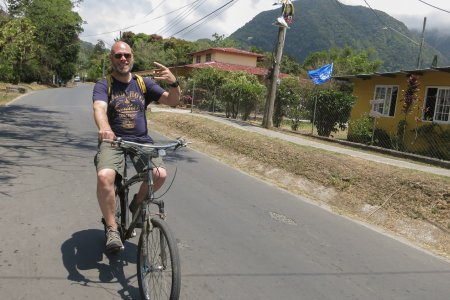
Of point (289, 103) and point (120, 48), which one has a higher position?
point (120, 48)

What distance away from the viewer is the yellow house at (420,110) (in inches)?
585

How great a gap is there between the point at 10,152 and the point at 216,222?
5.61 meters

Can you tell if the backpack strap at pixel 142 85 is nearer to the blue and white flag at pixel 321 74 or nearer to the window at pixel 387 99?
the window at pixel 387 99

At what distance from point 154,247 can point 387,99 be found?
16183 millimetres

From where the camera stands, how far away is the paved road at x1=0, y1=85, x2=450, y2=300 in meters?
3.92

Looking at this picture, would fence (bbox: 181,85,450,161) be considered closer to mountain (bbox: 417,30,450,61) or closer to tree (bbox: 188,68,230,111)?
tree (bbox: 188,68,230,111)

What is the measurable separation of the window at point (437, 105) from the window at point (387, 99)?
1.59m

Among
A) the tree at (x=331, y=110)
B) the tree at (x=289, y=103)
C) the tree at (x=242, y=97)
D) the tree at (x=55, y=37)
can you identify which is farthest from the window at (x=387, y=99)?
the tree at (x=55, y=37)

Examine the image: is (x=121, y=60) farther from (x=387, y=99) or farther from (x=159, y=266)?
(x=387, y=99)

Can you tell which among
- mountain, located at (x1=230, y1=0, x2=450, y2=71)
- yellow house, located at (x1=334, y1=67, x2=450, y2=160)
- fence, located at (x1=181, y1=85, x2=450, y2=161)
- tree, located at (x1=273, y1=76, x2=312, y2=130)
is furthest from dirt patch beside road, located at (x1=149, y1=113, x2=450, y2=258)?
mountain, located at (x1=230, y1=0, x2=450, y2=71)

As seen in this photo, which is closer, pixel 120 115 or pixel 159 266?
pixel 159 266

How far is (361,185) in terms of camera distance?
838 cm

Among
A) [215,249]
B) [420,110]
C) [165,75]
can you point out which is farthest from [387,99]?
[165,75]

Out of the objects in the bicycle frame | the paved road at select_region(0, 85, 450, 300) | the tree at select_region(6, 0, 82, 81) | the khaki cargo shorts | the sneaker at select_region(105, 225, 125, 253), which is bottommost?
the paved road at select_region(0, 85, 450, 300)
